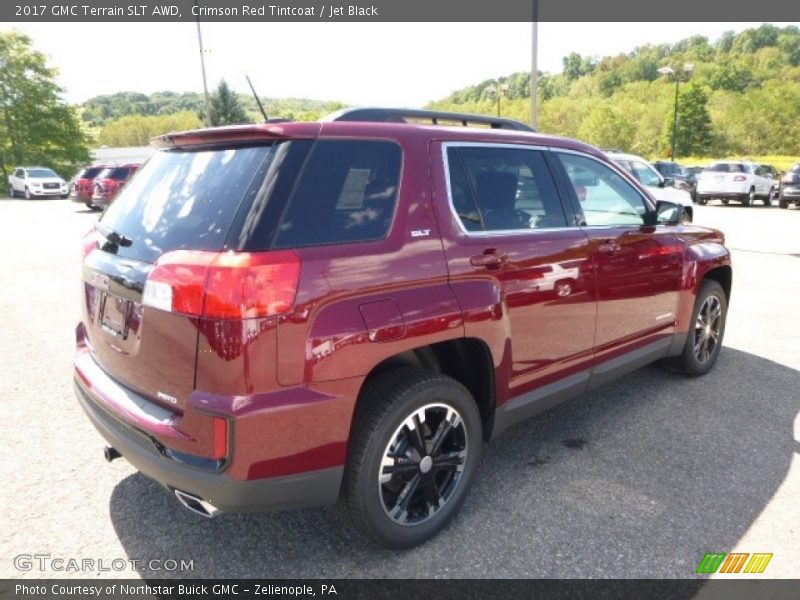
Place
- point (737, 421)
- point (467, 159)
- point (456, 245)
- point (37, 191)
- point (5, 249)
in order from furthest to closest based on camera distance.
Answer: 1. point (37, 191)
2. point (5, 249)
3. point (737, 421)
4. point (467, 159)
5. point (456, 245)

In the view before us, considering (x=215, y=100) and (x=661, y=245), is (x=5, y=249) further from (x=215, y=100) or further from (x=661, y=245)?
(x=215, y=100)

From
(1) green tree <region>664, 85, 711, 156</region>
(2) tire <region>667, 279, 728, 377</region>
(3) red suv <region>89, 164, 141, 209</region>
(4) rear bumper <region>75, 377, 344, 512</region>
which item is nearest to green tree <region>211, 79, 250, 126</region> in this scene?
(3) red suv <region>89, 164, 141, 209</region>

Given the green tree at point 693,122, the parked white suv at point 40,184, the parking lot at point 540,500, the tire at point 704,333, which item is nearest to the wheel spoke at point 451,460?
the parking lot at point 540,500

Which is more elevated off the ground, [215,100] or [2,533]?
[215,100]

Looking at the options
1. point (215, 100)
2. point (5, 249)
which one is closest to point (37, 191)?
point (5, 249)

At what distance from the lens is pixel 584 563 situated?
2510 mm

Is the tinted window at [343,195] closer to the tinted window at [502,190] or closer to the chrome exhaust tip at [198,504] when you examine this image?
the tinted window at [502,190]

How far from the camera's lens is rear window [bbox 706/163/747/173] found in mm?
22909

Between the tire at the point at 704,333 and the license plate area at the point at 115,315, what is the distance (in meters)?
3.97

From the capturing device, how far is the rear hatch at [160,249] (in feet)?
7.11

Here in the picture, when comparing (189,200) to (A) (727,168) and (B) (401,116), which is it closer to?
(B) (401,116)

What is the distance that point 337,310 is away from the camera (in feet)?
7.20

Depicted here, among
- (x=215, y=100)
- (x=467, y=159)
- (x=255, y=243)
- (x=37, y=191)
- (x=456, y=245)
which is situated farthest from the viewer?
(x=215, y=100)

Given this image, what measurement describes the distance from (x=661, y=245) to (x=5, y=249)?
496 inches
